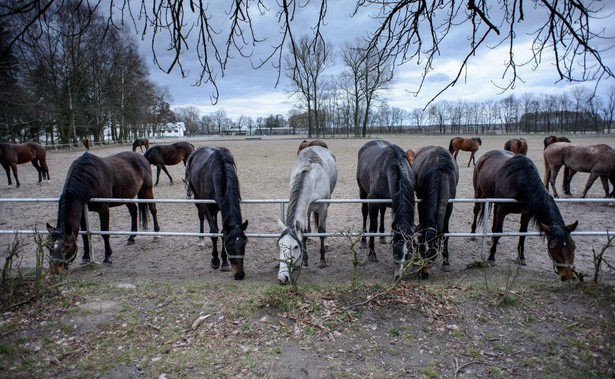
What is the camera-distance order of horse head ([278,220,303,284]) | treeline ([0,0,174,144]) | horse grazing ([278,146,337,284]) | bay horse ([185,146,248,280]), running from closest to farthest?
horse head ([278,220,303,284]), horse grazing ([278,146,337,284]), bay horse ([185,146,248,280]), treeline ([0,0,174,144])

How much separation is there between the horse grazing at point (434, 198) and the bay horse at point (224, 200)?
2366mm

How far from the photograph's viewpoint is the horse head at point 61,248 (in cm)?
400

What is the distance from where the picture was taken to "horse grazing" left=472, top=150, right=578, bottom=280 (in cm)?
389

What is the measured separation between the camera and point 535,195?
4.36 m

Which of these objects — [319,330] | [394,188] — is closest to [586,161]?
[394,188]

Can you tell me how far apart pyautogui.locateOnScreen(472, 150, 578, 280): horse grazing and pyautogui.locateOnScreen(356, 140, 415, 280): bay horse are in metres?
1.48

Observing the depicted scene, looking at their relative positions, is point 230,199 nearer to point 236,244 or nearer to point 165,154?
point 236,244

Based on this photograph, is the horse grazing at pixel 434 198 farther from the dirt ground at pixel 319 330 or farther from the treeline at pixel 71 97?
the treeline at pixel 71 97

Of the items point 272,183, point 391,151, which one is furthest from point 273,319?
point 272,183

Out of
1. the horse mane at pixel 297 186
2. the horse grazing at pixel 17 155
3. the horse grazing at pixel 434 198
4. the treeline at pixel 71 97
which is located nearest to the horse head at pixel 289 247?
the horse mane at pixel 297 186

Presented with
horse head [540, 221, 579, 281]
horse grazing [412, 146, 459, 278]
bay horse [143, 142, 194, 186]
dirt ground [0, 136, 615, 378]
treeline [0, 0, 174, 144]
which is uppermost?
treeline [0, 0, 174, 144]

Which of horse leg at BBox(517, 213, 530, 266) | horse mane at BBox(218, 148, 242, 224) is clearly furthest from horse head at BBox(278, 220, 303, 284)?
horse leg at BBox(517, 213, 530, 266)

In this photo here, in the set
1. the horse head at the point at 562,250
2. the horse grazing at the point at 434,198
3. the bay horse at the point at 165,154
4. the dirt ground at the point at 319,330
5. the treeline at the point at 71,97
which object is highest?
the treeline at the point at 71,97

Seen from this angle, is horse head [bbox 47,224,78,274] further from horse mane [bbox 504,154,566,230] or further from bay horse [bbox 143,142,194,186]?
bay horse [bbox 143,142,194,186]
